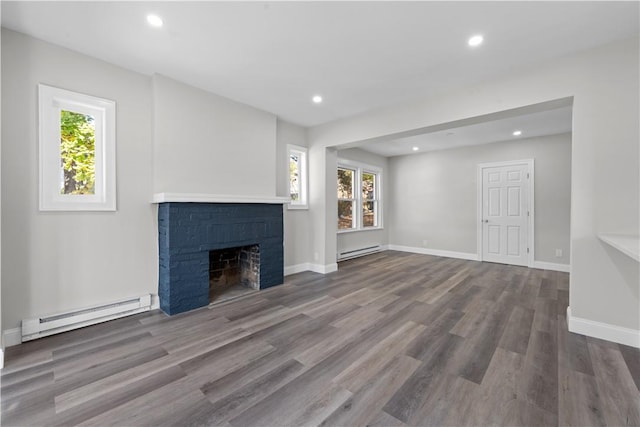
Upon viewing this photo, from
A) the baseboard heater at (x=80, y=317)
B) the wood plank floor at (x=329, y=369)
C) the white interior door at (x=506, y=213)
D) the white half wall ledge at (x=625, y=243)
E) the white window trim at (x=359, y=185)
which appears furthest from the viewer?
the white window trim at (x=359, y=185)

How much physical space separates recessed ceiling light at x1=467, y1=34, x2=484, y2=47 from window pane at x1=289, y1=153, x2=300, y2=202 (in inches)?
120

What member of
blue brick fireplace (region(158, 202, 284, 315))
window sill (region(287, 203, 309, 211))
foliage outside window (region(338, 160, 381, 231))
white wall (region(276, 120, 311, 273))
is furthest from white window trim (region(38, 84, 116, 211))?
foliage outside window (region(338, 160, 381, 231))

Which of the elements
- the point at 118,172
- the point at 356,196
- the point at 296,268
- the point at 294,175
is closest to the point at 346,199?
the point at 356,196

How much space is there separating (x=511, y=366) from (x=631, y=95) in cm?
248

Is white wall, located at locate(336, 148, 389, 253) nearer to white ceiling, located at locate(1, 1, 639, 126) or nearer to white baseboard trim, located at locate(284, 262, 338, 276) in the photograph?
white baseboard trim, located at locate(284, 262, 338, 276)

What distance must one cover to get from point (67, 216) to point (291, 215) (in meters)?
2.85

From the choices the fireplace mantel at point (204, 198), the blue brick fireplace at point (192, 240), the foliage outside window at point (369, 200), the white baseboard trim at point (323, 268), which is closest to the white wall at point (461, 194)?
the foliage outside window at point (369, 200)

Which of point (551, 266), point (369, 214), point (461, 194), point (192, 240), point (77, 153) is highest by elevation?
point (77, 153)

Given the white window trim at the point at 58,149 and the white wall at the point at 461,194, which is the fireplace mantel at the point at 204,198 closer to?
the white window trim at the point at 58,149

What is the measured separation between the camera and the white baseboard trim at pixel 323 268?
4688 mm

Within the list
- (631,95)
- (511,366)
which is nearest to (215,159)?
(511,366)

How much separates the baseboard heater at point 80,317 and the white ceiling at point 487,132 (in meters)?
3.81

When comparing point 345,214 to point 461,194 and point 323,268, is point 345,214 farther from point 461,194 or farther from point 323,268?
point 461,194

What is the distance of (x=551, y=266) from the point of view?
4906 mm
